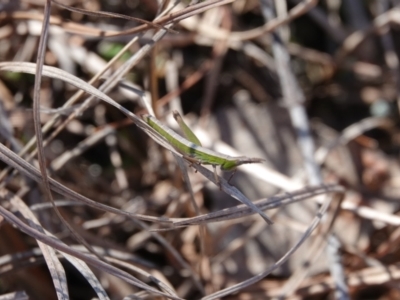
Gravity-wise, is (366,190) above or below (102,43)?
below

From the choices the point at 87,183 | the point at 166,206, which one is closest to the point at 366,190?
the point at 166,206

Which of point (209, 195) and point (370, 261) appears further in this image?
point (209, 195)

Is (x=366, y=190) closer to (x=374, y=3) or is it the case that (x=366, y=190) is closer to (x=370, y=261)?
(x=370, y=261)

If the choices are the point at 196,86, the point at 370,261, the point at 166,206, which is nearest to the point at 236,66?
the point at 196,86

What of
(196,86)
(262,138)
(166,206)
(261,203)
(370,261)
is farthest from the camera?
(196,86)

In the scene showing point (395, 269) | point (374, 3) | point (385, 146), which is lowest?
point (395, 269)

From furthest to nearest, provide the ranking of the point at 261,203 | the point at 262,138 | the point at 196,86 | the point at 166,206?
the point at 196,86 < the point at 262,138 < the point at 166,206 < the point at 261,203
